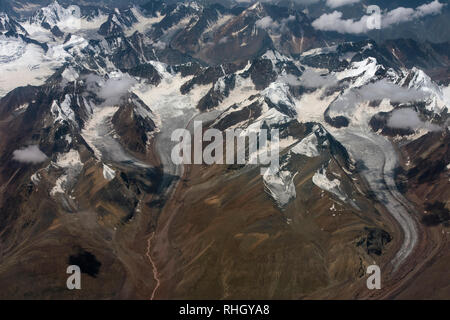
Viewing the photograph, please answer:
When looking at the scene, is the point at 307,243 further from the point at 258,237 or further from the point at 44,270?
the point at 44,270

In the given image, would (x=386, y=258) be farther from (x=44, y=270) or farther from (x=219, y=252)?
(x=44, y=270)

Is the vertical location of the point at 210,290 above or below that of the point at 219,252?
below

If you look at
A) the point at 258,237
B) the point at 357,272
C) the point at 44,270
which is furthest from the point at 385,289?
the point at 44,270

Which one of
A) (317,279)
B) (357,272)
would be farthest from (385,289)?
(317,279)
